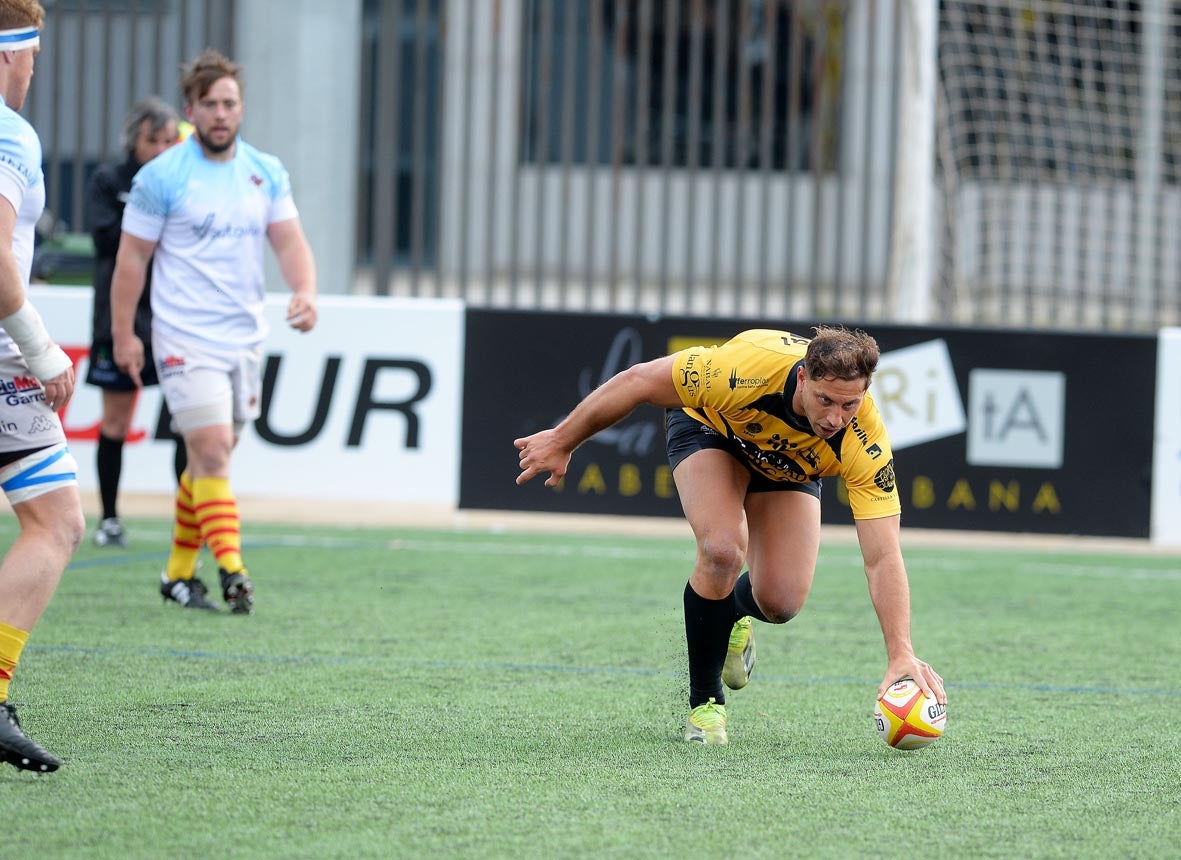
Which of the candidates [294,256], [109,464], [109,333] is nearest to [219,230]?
[294,256]

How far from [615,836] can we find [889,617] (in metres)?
1.11

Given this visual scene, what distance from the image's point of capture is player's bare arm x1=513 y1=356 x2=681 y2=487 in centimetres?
446

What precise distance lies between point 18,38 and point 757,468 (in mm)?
2323

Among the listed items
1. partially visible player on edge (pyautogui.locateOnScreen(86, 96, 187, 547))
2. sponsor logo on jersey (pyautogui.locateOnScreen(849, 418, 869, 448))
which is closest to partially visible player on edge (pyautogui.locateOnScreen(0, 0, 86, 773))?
sponsor logo on jersey (pyautogui.locateOnScreen(849, 418, 869, 448))

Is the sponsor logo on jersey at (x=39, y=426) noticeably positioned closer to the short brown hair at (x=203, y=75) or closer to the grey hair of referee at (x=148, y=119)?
the short brown hair at (x=203, y=75)

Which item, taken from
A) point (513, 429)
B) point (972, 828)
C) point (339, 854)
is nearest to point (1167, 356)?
point (513, 429)

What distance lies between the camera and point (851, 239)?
1642 cm

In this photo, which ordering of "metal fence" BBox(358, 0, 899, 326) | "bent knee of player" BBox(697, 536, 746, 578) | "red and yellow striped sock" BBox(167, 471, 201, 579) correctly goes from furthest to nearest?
"metal fence" BBox(358, 0, 899, 326), "red and yellow striped sock" BBox(167, 471, 201, 579), "bent knee of player" BBox(697, 536, 746, 578)

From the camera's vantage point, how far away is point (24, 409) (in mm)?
4012

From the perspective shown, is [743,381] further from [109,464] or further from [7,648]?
[109,464]

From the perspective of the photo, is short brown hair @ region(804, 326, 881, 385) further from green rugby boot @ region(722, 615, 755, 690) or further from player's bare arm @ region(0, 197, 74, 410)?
player's bare arm @ region(0, 197, 74, 410)

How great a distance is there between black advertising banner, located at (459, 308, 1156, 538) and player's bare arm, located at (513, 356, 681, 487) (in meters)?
5.13

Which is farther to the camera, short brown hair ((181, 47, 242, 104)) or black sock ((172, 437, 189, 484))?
black sock ((172, 437, 189, 484))

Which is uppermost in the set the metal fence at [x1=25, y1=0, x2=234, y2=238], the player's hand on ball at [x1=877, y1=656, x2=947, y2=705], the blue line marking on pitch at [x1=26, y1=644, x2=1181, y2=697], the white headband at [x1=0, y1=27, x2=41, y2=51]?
the metal fence at [x1=25, y1=0, x2=234, y2=238]
